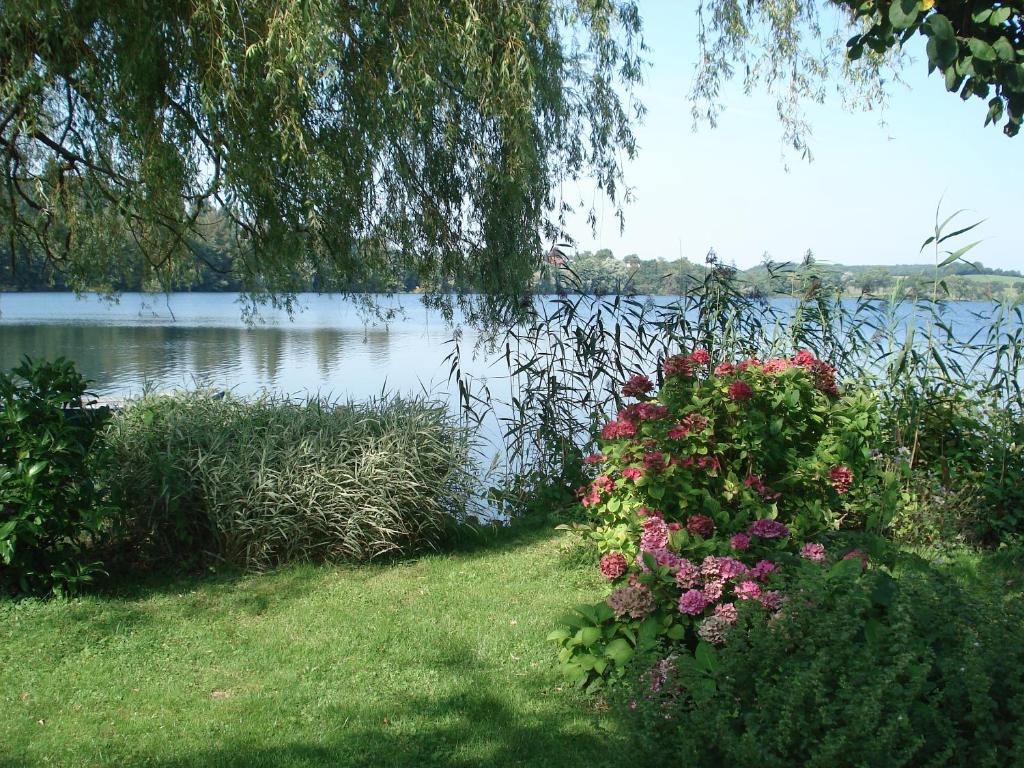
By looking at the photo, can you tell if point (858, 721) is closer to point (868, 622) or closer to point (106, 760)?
point (868, 622)

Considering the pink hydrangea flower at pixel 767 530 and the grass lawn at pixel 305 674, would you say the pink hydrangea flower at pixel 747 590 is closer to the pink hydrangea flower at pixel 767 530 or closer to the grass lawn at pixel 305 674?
the pink hydrangea flower at pixel 767 530

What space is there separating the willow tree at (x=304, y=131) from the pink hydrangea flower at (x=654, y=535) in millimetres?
2782

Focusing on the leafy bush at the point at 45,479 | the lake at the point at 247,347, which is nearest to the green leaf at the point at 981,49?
the lake at the point at 247,347

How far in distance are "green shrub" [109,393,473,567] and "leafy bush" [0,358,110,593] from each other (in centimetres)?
54

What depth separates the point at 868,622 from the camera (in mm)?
2795

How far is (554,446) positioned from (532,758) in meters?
3.93

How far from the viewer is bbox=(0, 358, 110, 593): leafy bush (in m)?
4.14

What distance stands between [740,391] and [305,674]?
235 centimetres

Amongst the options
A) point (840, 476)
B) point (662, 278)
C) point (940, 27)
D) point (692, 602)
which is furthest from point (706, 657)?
point (662, 278)

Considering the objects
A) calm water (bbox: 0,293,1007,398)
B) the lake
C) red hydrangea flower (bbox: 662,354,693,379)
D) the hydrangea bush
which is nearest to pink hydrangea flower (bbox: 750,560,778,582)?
the hydrangea bush

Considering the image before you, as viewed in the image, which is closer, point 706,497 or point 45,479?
point 706,497

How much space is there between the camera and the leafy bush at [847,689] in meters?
2.21

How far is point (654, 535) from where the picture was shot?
11.8 feet

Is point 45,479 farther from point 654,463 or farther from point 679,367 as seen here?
point 679,367
